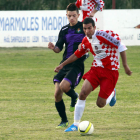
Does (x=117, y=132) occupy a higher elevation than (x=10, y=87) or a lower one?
higher

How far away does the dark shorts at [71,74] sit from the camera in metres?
6.14

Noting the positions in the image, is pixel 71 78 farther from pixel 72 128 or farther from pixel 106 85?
pixel 72 128

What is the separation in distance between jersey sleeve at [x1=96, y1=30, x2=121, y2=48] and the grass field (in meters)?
1.33

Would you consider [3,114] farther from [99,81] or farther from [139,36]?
[139,36]

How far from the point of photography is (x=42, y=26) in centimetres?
2059

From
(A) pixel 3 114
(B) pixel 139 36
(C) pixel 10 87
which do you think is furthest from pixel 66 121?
(B) pixel 139 36

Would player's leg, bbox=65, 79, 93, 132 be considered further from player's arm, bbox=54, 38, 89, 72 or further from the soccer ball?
player's arm, bbox=54, 38, 89, 72

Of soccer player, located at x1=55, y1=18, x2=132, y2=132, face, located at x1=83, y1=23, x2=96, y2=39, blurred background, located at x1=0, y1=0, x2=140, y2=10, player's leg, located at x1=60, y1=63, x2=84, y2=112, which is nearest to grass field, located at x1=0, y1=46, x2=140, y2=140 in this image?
soccer player, located at x1=55, y1=18, x2=132, y2=132

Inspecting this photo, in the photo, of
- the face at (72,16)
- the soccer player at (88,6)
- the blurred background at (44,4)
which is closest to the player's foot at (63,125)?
the face at (72,16)

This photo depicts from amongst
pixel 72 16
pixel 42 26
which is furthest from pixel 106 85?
pixel 42 26

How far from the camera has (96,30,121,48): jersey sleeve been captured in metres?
5.65

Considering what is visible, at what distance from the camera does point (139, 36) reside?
20641mm

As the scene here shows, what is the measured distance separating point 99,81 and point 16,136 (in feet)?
5.12

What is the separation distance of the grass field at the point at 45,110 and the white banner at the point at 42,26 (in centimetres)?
741
